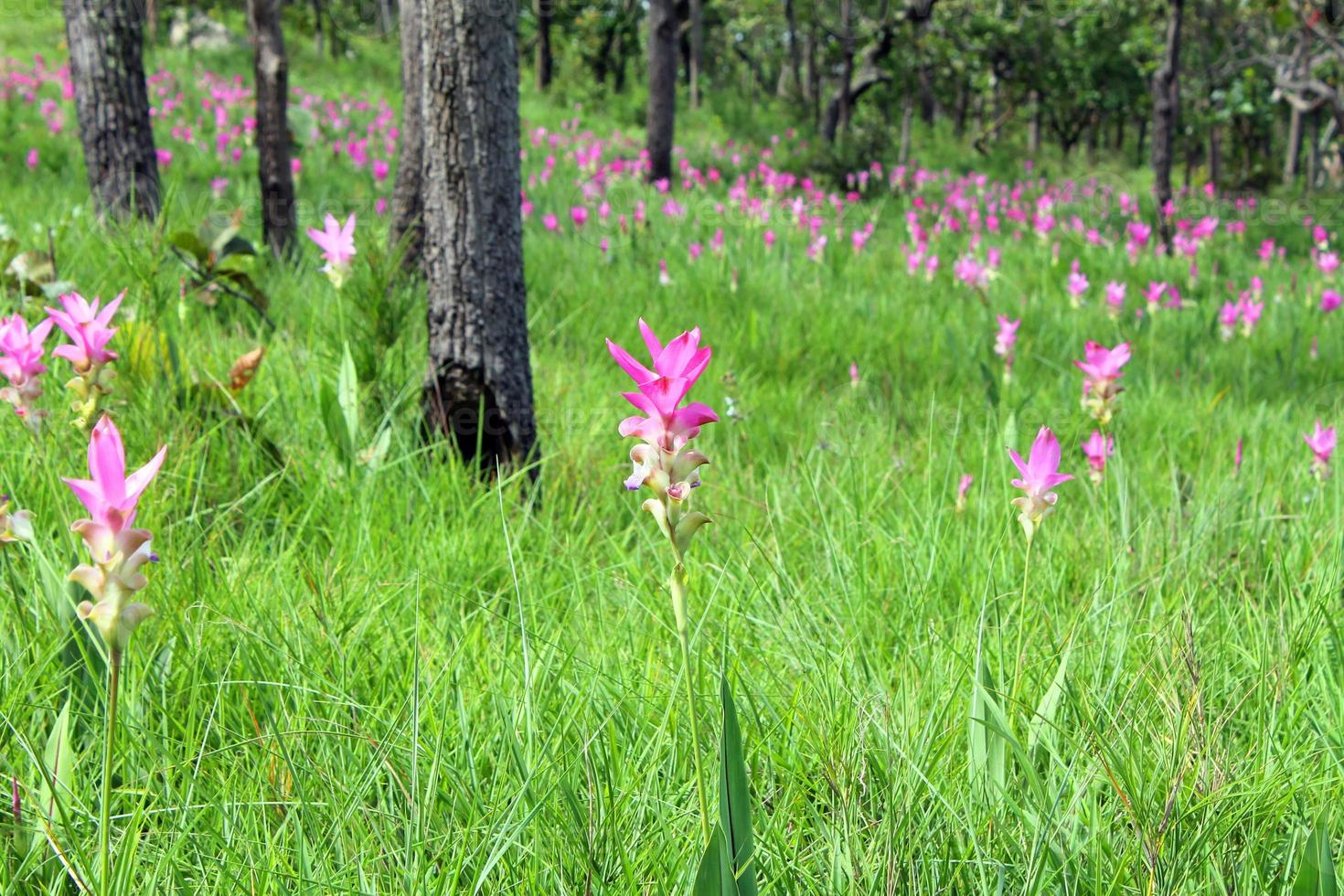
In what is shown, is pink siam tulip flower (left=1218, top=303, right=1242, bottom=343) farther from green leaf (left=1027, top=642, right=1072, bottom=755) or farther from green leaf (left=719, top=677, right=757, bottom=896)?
green leaf (left=719, top=677, right=757, bottom=896)

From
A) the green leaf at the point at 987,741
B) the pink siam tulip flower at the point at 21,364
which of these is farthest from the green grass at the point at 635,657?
the pink siam tulip flower at the point at 21,364

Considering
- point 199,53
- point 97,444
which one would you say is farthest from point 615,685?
point 199,53

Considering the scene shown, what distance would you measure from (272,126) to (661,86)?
636cm

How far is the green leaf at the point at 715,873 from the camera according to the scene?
2.71 ft

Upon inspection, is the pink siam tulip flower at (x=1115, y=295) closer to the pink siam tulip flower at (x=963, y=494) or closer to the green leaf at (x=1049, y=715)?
the pink siam tulip flower at (x=963, y=494)

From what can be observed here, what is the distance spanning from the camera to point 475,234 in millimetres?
2617

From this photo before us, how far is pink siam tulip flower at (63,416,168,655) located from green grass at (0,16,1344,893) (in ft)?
0.93

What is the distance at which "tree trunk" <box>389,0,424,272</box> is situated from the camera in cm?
412

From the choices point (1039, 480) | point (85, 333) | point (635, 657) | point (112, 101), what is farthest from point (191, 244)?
point (1039, 480)

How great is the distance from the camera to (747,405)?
138 inches

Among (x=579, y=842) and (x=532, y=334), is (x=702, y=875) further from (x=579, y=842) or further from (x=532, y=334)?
(x=532, y=334)

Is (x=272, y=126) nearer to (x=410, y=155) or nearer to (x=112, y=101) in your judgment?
(x=112, y=101)

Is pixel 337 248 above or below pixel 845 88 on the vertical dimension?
below

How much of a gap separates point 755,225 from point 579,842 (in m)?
6.61
